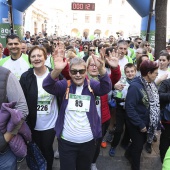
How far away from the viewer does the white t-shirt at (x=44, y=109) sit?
7.98 feet

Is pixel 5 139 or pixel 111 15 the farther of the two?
pixel 111 15

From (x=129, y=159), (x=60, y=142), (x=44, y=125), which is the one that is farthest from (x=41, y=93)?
(x=129, y=159)

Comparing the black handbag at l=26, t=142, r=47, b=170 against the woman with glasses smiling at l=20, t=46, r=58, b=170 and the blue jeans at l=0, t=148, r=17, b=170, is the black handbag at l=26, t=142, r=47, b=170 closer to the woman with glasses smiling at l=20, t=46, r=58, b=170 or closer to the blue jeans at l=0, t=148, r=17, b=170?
the woman with glasses smiling at l=20, t=46, r=58, b=170

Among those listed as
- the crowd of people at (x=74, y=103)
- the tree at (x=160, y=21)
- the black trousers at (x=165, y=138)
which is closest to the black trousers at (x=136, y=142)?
the crowd of people at (x=74, y=103)

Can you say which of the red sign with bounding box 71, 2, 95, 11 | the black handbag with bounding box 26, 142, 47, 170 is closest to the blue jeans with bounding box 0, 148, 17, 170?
the black handbag with bounding box 26, 142, 47, 170

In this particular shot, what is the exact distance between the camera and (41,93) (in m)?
2.42

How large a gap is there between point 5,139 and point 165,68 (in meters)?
2.99

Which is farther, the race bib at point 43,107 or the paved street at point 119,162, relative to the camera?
the paved street at point 119,162

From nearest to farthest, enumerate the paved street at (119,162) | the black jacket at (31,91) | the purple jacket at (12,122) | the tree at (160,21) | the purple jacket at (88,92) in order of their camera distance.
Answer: the purple jacket at (12,122), the purple jacket at (88,92), the black jacket at (31,91), the paved street at (119,162), the tree at (160,21)

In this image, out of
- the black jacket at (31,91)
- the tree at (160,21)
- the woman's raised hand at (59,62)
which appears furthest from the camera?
the tree at (160,21)

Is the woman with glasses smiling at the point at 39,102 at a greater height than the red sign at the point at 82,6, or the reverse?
the red sign at the point at 82,6

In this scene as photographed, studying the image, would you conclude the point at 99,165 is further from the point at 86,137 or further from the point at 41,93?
the point at 41,93

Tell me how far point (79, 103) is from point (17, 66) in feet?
4.93

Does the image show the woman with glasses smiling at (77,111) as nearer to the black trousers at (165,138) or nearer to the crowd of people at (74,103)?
the crowd of people at (74,103)
